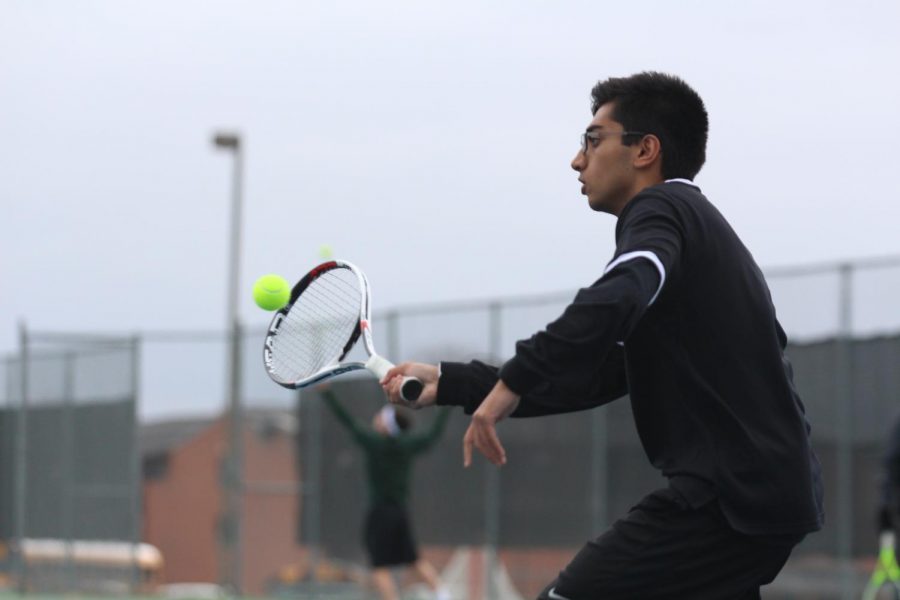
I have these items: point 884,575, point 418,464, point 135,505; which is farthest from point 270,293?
point 135,505

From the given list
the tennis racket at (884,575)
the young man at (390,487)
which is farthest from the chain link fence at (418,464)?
the young man at (390,487)

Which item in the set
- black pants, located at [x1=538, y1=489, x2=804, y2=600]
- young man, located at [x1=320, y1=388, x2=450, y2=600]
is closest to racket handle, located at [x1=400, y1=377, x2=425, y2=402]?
black pants, located at [x1=538, y1=489, x2=804, y2=600]

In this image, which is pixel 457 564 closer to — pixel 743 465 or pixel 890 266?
pixel 890 266

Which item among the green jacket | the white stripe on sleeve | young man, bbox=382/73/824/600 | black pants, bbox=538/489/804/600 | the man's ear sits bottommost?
the green jacket

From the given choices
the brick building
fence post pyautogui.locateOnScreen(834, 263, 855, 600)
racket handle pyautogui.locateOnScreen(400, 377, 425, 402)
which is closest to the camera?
racket handle pyautogui.locateOnScreen(400, 377, 425, 402)

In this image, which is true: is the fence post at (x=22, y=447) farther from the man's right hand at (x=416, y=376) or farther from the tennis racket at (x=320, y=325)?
the man's right hand at (x=416, y=376)

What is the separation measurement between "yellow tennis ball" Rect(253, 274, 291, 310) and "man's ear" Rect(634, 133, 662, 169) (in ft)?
4.63

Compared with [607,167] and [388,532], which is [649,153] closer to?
[607,167]

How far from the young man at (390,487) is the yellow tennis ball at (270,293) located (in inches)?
324

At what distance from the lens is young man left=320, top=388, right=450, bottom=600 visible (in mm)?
13891

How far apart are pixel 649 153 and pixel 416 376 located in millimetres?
828

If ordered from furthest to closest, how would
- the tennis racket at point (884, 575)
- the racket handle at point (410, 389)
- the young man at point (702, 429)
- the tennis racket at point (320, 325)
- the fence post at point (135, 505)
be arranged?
the fence post at point (135, 505) → the tennis racket at point (884, 575) → the tennis racket at point (320, 325) → the racket handle at point (410, 389) → the young man at point (702, 429)

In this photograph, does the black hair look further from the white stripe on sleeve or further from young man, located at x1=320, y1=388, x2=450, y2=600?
young man, located at x1=320, y1=388, x2=450, y2=600

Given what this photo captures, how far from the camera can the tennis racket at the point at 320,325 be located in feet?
16.9
